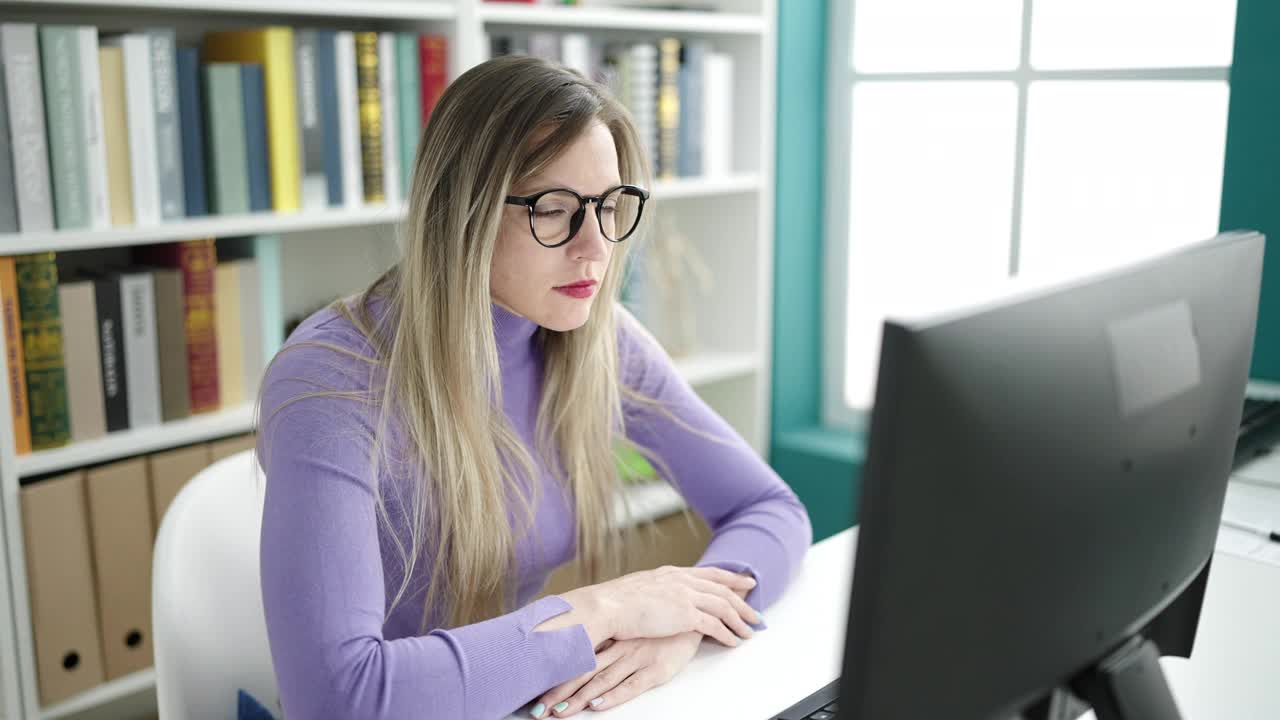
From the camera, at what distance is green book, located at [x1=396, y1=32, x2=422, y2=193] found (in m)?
2.18

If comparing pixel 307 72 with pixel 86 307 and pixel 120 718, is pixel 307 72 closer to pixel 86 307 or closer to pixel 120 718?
pixel 86 307

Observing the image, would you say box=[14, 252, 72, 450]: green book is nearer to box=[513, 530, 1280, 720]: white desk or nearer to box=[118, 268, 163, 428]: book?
box=[118, 268, 163, 428]: book

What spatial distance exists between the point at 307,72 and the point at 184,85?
213 millimetres

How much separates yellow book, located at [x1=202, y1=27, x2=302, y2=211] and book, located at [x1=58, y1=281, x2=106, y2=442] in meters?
0.36

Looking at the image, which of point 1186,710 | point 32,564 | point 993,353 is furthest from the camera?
point 32,564

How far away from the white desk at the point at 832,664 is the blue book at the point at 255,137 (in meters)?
1.23

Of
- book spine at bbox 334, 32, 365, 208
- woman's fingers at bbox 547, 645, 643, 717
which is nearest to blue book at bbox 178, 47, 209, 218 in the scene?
book spine at bbox 334, 32, 365, 208

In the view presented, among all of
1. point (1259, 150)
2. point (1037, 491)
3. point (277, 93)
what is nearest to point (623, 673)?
point (1037, 491)

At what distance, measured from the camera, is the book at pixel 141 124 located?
6.10 ft

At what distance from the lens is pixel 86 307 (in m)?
1.89

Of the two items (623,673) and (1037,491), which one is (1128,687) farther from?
(623,673)

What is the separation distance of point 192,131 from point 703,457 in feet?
3.48

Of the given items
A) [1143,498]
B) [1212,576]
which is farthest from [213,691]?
[1212,576]

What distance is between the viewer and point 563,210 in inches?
50.7
